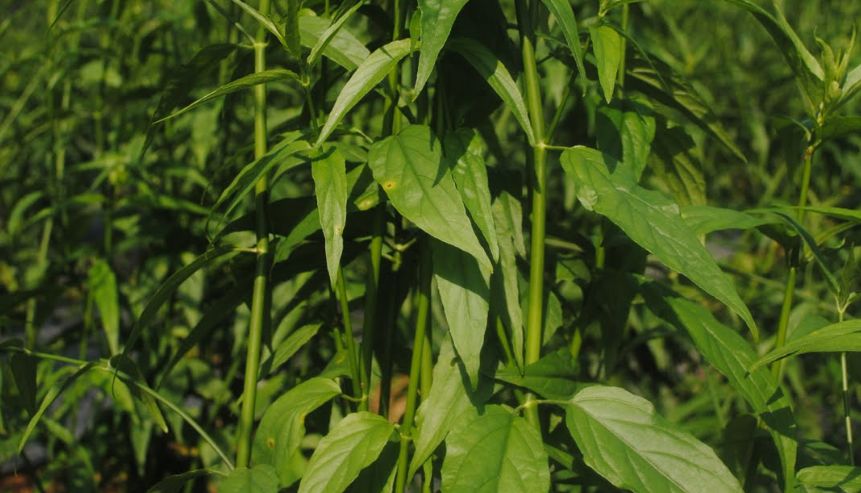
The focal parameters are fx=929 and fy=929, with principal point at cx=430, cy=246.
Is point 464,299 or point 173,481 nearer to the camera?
point 464,299

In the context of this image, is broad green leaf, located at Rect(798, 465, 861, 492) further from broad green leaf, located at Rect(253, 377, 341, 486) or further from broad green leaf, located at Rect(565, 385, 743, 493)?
broad green leaf, located at Rect(253, 377, 341, 486)

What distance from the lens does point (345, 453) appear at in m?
0.80

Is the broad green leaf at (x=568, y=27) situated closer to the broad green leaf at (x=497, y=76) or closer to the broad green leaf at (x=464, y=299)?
the broad green leaf at (x=497, y=76)

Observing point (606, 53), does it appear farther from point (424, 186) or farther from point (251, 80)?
point (251, 80)

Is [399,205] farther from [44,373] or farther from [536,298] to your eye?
[44,373]

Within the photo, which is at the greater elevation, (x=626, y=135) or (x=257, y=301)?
(x=626, y=135)

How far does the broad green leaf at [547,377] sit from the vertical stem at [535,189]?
0.07ft

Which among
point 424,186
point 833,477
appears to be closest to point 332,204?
point 424,186

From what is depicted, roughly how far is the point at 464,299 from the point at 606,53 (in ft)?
0.76

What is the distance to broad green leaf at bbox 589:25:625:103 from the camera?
0.72 m

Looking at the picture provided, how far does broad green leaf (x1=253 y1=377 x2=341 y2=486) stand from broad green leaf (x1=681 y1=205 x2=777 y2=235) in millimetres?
372

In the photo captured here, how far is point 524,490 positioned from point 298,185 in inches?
44.6

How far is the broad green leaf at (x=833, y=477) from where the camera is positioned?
0.81m

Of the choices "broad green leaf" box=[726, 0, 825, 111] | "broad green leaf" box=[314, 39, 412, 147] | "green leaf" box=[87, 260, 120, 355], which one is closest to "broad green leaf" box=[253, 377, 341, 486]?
"broad green leaf" box=[314, 39, 412, 147]
